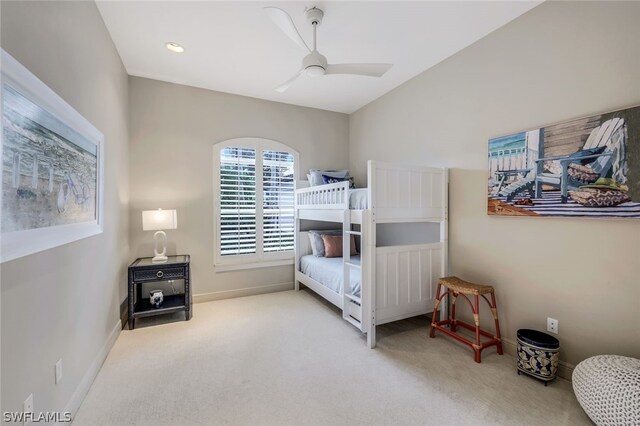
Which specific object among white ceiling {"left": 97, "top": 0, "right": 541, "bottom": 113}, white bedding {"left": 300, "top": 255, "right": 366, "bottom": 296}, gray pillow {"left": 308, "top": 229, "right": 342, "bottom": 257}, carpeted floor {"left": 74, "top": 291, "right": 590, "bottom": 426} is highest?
white ceiling {"left": 97, "top": 0, "right": 541, "bottom": 113}

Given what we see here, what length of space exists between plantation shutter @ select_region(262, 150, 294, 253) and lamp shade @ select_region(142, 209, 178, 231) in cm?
124

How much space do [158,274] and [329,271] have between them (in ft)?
6.31

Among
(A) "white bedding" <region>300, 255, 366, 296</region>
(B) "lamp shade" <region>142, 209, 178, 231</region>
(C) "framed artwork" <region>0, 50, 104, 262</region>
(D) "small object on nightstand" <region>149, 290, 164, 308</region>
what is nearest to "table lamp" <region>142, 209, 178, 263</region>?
(B) "lamp shade" <region>142, 209, 178, 231</region>

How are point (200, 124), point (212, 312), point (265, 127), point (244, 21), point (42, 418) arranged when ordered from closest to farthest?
point (42, 418)
point (244, 21)
point (212, 312)
point (200, 124)
point (265, 127)

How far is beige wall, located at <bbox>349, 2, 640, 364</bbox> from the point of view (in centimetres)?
181

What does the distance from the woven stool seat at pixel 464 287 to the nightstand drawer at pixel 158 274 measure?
283cm

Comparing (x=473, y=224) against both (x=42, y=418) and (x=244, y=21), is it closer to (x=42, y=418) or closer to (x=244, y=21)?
(x=244, y=21)

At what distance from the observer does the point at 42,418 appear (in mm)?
1350

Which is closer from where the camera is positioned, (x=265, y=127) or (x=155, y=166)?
(x=155, y=166)

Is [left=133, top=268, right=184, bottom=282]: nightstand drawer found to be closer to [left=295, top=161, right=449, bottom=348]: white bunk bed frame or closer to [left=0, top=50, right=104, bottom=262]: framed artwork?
[left=0, top=50, right=104, bottom=262]: framed artwork

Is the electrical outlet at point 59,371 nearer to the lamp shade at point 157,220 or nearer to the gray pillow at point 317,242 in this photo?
the lamp shade at point 157,220

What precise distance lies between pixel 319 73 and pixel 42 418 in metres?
2.67

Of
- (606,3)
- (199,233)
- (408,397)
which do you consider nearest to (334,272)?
(408,397)

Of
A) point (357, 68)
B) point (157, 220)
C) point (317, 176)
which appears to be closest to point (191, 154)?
point (157, 220)
